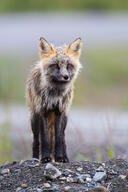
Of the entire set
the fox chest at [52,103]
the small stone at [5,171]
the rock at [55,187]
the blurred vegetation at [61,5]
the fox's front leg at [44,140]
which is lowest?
the rock at [55,187]

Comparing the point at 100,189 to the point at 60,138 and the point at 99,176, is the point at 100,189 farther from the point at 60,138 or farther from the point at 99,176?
the point at 60,138

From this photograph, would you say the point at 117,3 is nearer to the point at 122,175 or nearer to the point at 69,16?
the point at 69,16

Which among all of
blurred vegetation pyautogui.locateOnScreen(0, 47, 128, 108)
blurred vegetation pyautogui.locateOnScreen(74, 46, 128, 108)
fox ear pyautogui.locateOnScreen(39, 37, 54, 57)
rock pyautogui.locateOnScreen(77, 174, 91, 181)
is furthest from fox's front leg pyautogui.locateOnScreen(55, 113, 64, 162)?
blurred vegetation pyautogui.locateOnScreen(74, 46, 128, 108)

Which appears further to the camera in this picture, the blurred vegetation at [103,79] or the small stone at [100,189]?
the blurred vegetation at [103,79]

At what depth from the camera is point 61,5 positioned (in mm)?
38438

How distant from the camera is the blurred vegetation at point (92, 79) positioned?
722 inches

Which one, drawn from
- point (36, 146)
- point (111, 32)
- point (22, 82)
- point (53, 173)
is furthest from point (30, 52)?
point (53, 173)

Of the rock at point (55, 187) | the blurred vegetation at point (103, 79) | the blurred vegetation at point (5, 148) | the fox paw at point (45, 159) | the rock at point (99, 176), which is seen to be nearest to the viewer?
the rock at point (55, 187)

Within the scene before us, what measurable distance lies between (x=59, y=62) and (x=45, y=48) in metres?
0.37

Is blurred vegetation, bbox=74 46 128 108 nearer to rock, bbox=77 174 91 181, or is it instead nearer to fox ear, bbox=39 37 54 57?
fox ear, bbox=39 37 54 57

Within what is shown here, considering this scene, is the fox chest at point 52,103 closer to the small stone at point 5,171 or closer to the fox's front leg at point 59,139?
the fox's front leg at point 59,139

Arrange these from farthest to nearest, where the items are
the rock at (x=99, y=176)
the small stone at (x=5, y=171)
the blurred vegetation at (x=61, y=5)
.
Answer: the blurred vegetation at (x=61, y=5)
the small stone at (x=5, y=171)
the rock at (x=99, y=176)

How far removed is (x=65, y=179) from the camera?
7.78 meters

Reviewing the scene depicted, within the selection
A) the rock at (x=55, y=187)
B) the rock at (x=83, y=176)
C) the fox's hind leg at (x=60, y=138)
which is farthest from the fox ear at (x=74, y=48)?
the rock at (x=55, y=187)
